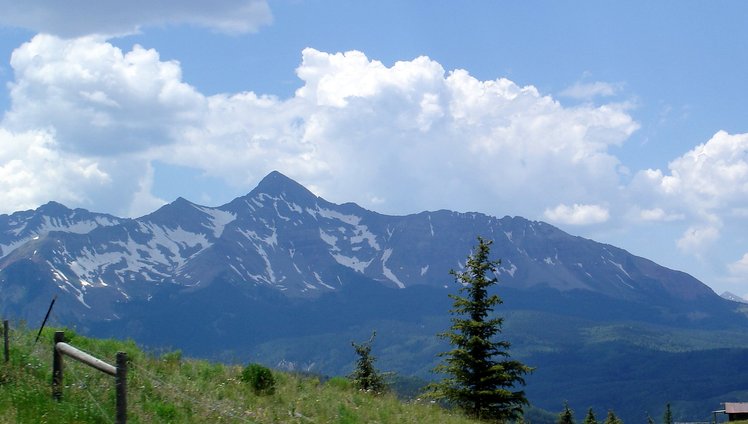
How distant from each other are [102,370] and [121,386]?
2.40 feet

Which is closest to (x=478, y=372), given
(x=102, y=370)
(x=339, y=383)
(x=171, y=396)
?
(x=339, y=383)

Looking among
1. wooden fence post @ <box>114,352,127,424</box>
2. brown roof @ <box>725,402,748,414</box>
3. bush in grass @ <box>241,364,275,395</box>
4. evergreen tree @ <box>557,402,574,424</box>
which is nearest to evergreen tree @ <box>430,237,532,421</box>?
bush in grass @ <box>241,364,275,395</box>

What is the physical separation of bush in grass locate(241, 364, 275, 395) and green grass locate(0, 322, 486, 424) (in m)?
0.18

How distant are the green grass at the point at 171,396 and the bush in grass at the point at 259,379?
0.58 ft

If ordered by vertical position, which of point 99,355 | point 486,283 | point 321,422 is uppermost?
point 486,283

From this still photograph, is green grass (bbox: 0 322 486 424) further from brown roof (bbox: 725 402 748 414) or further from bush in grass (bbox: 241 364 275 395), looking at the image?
brown roof (bbox: 725 402 748 414)

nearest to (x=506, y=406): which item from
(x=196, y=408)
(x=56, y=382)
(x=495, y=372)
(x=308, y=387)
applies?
(x=495, y=372)

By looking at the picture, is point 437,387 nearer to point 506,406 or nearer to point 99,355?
point 506,406

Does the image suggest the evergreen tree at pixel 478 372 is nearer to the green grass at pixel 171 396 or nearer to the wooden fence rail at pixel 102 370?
the green grass at pixel 171 396

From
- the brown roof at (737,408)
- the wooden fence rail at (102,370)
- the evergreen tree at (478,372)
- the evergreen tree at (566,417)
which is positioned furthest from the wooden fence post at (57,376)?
the brown roof at (737,408)

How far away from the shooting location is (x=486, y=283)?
3334 cm

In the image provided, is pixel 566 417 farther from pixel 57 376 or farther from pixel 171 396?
pixel 57 376

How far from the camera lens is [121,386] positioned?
1166cm

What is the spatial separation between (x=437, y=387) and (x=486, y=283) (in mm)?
4954
